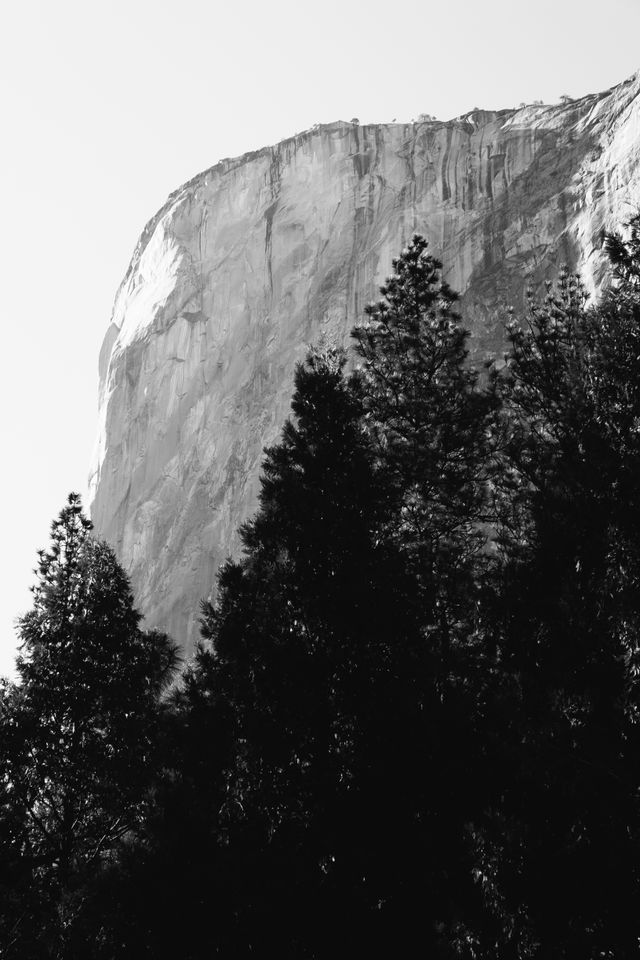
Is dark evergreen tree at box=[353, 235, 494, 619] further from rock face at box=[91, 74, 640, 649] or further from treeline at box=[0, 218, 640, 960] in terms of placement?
rock face at box=[91, 74, 640, 649]

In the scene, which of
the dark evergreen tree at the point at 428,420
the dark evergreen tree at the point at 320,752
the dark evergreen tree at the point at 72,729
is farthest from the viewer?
the dark evergreen tree at the point at 428,420

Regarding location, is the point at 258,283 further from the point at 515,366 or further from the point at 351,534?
the point at 351,534

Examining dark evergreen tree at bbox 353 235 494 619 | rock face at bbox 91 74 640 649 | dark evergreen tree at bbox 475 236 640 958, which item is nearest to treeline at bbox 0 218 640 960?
dark evergreen tree at bbox 475 236 640 958

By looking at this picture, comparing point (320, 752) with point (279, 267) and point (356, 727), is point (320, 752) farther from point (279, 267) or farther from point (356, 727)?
point (279, 267)

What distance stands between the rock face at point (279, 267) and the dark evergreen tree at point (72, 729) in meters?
44.2

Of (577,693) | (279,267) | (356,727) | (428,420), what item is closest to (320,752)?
(356,727)

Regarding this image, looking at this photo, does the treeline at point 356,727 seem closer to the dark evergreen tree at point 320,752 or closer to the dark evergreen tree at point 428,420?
the dark evergreen tree at point 320,752

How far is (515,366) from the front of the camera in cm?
1661

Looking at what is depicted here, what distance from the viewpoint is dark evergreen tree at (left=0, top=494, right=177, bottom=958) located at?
39.1 ft

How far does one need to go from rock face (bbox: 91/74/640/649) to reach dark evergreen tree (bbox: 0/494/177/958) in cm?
4417

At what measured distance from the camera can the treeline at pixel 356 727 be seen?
856cm

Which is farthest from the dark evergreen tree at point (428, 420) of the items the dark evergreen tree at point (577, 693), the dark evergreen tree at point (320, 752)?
the dark evergreen tree at point (577, 693)

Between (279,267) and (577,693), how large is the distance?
6704 centimetres

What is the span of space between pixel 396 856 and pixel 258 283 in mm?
67374
